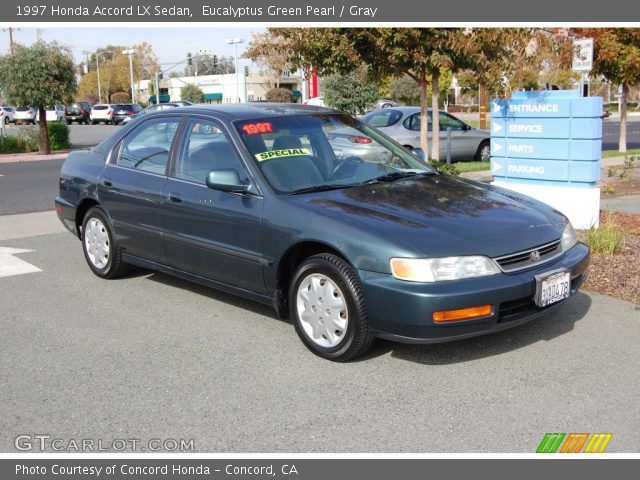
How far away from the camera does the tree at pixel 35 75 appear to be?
24.0 m

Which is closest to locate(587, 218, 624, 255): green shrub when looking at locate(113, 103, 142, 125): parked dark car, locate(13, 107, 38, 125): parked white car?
locate(113, 103, 142, 125): parked dark car

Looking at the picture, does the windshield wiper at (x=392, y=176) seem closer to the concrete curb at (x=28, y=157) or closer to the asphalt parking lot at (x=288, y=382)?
the asphalt parking lot at (x=288, y=382)

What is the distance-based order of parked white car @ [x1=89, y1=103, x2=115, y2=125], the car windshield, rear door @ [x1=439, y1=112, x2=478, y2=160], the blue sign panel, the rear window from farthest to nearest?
parked white car @ [x1=89, y1=103, x2=115, y2=125] < rear door @ [x1=439, y1=112, x2=478, y2=160] < the rear window < the blue sign panel < the car windshield

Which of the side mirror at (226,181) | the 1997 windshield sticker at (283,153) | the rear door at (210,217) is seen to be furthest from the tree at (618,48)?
the side mirror at (226,181)

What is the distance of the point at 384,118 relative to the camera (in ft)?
56.9

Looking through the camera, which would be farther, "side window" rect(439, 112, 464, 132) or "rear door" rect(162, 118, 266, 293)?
"side window" rect(439, 112, 464, 132)

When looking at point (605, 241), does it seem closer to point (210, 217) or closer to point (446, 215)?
point (446, 215)

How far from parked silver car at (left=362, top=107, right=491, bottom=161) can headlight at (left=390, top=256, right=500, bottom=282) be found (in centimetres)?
1242

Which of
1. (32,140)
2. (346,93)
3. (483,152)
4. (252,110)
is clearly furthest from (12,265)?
(346,93)

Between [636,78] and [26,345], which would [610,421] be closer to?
[26,345]

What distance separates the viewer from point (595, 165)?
27.3 ft

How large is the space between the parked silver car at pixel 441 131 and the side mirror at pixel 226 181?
1167 cm

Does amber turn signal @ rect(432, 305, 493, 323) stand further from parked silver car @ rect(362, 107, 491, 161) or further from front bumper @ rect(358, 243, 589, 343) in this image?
parked silver car @ rect(362, 107, 491, 161)

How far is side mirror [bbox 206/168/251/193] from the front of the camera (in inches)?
207
